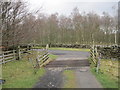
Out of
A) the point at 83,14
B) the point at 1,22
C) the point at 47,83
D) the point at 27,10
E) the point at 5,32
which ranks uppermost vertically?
the point at 83,14

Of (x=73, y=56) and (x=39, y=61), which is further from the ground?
(x=39, y=61)

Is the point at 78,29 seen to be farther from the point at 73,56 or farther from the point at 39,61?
the point at 39,61

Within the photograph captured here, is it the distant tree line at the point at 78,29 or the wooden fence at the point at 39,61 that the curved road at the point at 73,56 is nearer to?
the wooden fence at the point at 39,61

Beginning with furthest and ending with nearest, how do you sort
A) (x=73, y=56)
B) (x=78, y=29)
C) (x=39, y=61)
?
1. (x=78, y=29)
2. (x=73, y=56)
3. (x=39, y=61)

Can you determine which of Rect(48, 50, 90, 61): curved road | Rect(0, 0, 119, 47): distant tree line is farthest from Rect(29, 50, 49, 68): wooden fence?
Rect(0, 0, 119, 47): distant tree line

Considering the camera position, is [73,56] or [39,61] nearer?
[39,61]

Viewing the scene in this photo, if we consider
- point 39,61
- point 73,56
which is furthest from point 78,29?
point 39,61

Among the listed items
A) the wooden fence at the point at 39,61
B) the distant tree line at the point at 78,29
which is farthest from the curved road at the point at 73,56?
the distant tree line at the point at 78,29

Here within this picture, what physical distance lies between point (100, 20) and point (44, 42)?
54.1ft

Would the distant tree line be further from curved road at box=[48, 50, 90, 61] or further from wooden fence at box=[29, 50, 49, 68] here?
wooden fence at box=[29, 50, 49, 68]

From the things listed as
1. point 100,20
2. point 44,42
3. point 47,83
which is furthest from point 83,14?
point 47,83

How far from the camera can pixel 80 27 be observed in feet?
128

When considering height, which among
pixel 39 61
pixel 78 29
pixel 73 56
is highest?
pixel 78 29

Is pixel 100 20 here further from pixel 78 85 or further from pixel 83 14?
pixel 78 85
